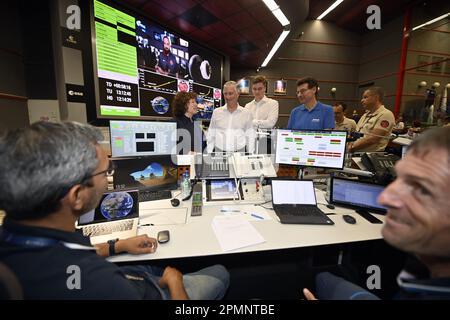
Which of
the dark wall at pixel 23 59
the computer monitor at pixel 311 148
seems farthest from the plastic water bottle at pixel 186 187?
the dark wall at pixel 23 59

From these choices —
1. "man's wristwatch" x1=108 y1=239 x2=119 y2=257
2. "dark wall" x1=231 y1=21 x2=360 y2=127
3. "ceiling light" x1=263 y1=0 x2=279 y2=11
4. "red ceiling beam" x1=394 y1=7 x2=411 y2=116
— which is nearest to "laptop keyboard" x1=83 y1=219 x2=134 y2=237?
"man's wristwatch" x1=108 y1=239 x2=119 y2=257

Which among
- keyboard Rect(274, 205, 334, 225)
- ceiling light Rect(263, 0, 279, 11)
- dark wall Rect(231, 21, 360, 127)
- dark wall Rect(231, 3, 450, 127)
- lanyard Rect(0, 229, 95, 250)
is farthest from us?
dark wall Rect(231, 21, 360, 127)

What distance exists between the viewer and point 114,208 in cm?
124

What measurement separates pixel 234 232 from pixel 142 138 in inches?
41.7

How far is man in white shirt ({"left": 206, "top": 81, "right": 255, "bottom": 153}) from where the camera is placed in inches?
99.2

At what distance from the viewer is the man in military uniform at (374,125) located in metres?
2.54

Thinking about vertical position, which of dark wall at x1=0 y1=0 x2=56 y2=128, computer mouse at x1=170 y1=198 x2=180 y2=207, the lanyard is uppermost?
dark wall at x1=0 y1=0 x2=56 y2=128

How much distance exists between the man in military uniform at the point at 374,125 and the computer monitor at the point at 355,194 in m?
1.14

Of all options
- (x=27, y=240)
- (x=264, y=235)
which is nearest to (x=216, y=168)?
(x=264, y=235)

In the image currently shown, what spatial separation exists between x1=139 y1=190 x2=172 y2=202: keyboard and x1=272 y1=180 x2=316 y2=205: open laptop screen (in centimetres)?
85

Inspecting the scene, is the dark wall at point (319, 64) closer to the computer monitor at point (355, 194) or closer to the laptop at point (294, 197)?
the computer monitor at point (355, 194)

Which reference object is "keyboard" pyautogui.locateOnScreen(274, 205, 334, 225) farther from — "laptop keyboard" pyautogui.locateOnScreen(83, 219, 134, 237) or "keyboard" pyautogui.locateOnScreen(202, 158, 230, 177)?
"laptop keyboard" pyautogui.locateOnScreen(83, 219, 134, 237)

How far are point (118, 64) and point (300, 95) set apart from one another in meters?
2.75

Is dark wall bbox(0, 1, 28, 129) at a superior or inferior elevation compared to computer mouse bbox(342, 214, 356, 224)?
superior
